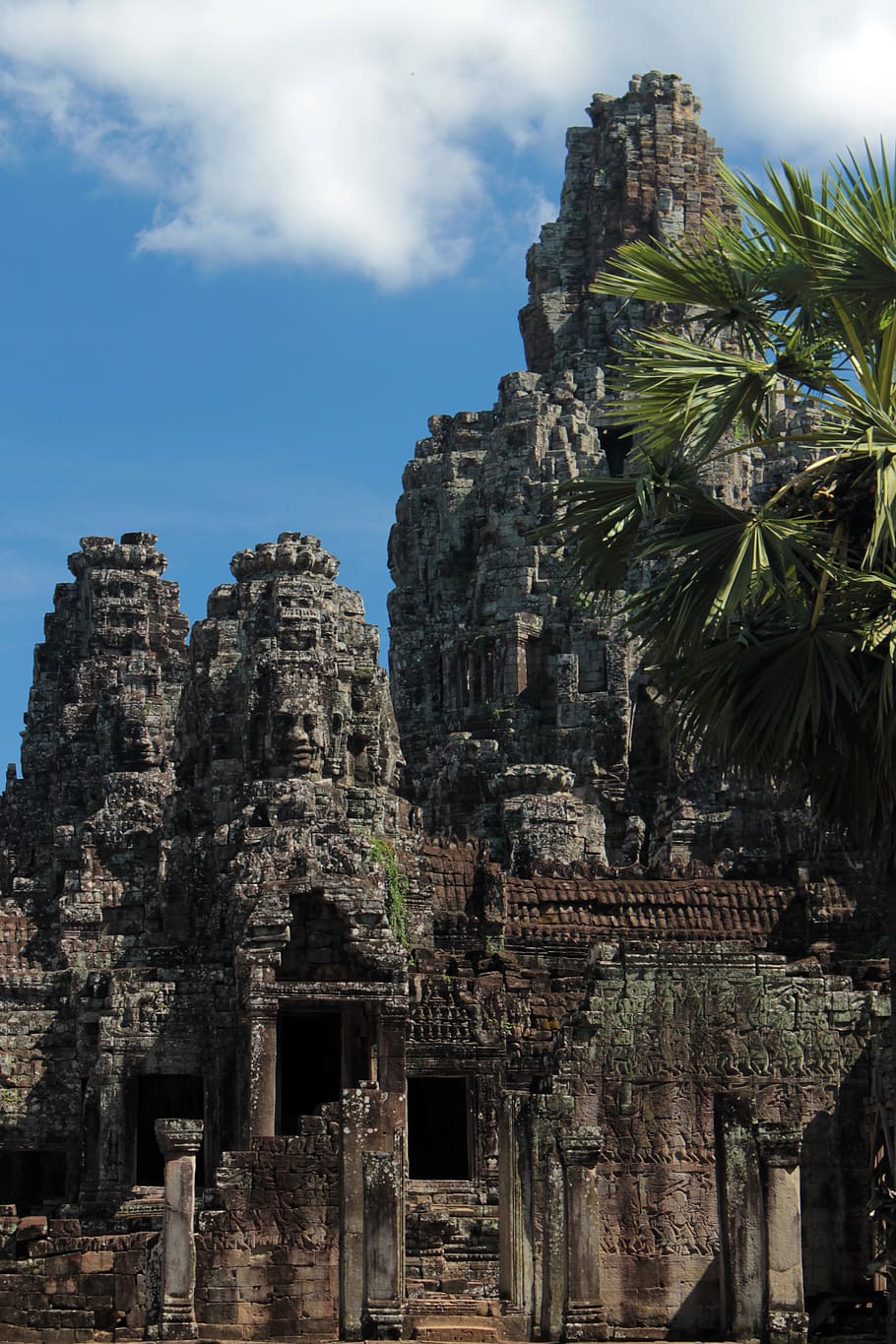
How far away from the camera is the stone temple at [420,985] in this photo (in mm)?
29906

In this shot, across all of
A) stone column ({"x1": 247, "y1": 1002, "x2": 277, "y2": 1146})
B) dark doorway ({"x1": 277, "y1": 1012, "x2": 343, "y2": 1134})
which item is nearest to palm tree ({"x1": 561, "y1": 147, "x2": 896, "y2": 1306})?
stone column ({"x1": 247, "y1": 1002, "x2": 277, "y2": 1146})

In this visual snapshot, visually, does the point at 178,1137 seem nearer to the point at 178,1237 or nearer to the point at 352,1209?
the point at 178,1237

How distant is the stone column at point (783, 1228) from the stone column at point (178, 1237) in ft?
22.1

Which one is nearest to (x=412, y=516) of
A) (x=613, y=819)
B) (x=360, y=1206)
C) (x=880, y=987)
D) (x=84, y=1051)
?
(x=613, y=819)

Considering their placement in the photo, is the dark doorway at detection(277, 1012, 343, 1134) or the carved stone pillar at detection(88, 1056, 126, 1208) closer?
the carved stone pillar at detection(88, 1056, 126, 1208)

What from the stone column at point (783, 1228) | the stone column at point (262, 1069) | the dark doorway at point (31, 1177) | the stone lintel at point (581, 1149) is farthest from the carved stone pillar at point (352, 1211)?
the dark doorway at point (31, 1177)

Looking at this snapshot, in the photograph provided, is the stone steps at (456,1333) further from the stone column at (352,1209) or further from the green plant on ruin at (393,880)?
the green plant on ruin at (393,880)

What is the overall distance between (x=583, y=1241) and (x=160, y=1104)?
1680cm

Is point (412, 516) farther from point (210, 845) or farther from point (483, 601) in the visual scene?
point (210, 845)

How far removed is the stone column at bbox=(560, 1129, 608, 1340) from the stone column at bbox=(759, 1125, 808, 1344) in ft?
6.68

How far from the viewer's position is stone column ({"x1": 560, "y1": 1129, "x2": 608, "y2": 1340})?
2919cm

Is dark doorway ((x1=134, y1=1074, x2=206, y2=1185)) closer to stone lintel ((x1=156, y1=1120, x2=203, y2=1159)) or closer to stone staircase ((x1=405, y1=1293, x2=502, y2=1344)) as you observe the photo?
stone staircase ((x1=405, y1=1293, x2=502, y2=1344))

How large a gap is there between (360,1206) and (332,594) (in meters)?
26.2

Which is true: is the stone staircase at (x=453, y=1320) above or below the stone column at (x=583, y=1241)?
below
